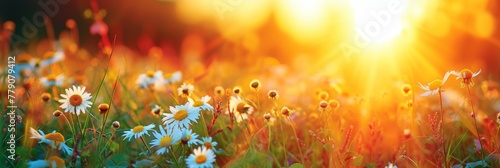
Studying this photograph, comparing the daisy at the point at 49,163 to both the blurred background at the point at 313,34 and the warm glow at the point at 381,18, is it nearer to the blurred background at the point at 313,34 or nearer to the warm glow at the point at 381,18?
the blurred background at the point at 313,34

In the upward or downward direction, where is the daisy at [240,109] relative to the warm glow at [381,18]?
downward

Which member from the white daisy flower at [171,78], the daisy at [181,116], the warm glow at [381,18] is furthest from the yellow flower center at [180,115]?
the warm glow at [381,18]

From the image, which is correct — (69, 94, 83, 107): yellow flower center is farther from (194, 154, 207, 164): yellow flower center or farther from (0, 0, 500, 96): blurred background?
(194, 154, 207, 164): yellow flower center

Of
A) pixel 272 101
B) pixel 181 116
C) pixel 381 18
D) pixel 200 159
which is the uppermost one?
pixel 381 18

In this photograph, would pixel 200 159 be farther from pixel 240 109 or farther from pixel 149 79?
pixel 149 79

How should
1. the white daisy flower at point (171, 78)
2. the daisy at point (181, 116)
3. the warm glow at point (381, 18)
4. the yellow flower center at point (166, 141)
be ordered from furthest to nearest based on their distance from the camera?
the warm glow at point (381, 18) → the white daisy flower at point (171, 78) → the daisy at point (181, 116) → the yellow flower center at point (166, 141)

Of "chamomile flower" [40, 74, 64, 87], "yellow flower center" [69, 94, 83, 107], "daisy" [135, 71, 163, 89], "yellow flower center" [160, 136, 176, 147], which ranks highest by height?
"chamomile flower" [40, 74, 64, 87]

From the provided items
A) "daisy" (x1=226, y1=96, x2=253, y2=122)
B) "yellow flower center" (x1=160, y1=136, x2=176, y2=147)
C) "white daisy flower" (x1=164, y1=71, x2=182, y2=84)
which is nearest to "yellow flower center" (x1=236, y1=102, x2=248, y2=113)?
"daisy" (x1=226, y1=96, x2=253, y2=122)

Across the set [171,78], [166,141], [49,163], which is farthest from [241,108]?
[171,78]
